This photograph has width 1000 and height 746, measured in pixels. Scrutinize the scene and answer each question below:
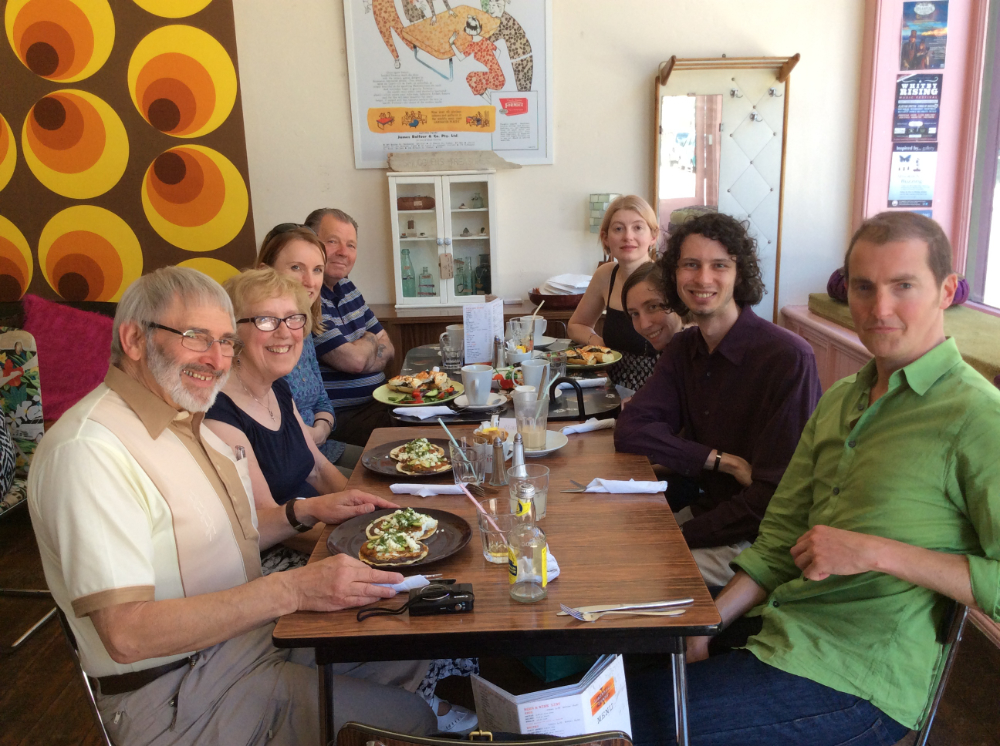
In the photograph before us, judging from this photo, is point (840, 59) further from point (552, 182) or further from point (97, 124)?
point (97, 124)

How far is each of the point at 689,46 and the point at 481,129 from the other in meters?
1.27

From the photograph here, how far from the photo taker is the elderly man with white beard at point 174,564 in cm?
122

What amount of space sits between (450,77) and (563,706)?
3.95 meters

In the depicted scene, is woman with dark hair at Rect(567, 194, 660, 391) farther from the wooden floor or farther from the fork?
the fork

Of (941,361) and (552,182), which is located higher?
(552,182)

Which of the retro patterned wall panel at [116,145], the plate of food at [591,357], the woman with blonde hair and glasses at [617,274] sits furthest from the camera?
the retro patterned wall panel at [116,145]

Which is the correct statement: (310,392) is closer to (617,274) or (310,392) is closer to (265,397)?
(265,397)

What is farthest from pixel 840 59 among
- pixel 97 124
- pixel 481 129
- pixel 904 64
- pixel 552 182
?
pixel 97 124

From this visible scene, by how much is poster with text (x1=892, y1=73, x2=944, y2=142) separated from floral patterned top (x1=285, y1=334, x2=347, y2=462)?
335 cm

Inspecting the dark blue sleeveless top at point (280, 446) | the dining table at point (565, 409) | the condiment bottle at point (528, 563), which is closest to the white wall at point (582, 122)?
the dining table at point (565, 409)

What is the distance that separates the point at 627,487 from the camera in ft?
5.49

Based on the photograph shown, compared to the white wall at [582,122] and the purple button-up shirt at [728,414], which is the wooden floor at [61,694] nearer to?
the purple button-up shirt at [728,414]

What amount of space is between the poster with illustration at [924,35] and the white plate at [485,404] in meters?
3.12

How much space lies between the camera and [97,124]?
4.55 metres
